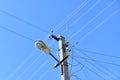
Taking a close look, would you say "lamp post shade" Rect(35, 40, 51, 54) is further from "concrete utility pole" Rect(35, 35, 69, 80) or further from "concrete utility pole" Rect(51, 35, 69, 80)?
"concrete utility pole" Rect(51, 35, 69, 80)

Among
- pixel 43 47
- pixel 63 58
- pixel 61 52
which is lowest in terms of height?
pixel 63 58

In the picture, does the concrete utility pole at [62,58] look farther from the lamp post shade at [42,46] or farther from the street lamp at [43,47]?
the lamp post shade at [42,46]

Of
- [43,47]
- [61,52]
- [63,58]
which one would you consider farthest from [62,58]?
[43,47]

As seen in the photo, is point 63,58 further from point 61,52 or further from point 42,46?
point 42,46

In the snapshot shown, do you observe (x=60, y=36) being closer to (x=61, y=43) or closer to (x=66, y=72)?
(x=61, y=43)

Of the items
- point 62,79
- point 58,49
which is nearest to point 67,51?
point 58,49

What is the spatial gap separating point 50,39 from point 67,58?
133 cm

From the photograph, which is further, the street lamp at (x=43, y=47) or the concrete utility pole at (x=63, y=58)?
the street lamp at (x=43, y=47)

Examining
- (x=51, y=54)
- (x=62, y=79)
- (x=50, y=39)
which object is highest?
(x=50, y=39)

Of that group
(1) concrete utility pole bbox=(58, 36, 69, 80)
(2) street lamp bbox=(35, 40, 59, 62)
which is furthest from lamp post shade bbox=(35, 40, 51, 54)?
(1) concrete utility pole bbox=(58, 36, 69, 80)

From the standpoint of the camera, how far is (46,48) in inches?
561

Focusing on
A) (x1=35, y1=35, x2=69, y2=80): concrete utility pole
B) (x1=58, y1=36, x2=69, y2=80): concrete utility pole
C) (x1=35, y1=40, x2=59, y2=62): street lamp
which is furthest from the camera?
(x1=35, y1=40, x2=59, y2=62): street lamp

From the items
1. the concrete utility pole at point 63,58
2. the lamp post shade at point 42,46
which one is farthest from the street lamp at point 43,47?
the concrete utility pole at point 63,58

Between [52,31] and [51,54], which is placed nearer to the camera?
A: [51,54]
